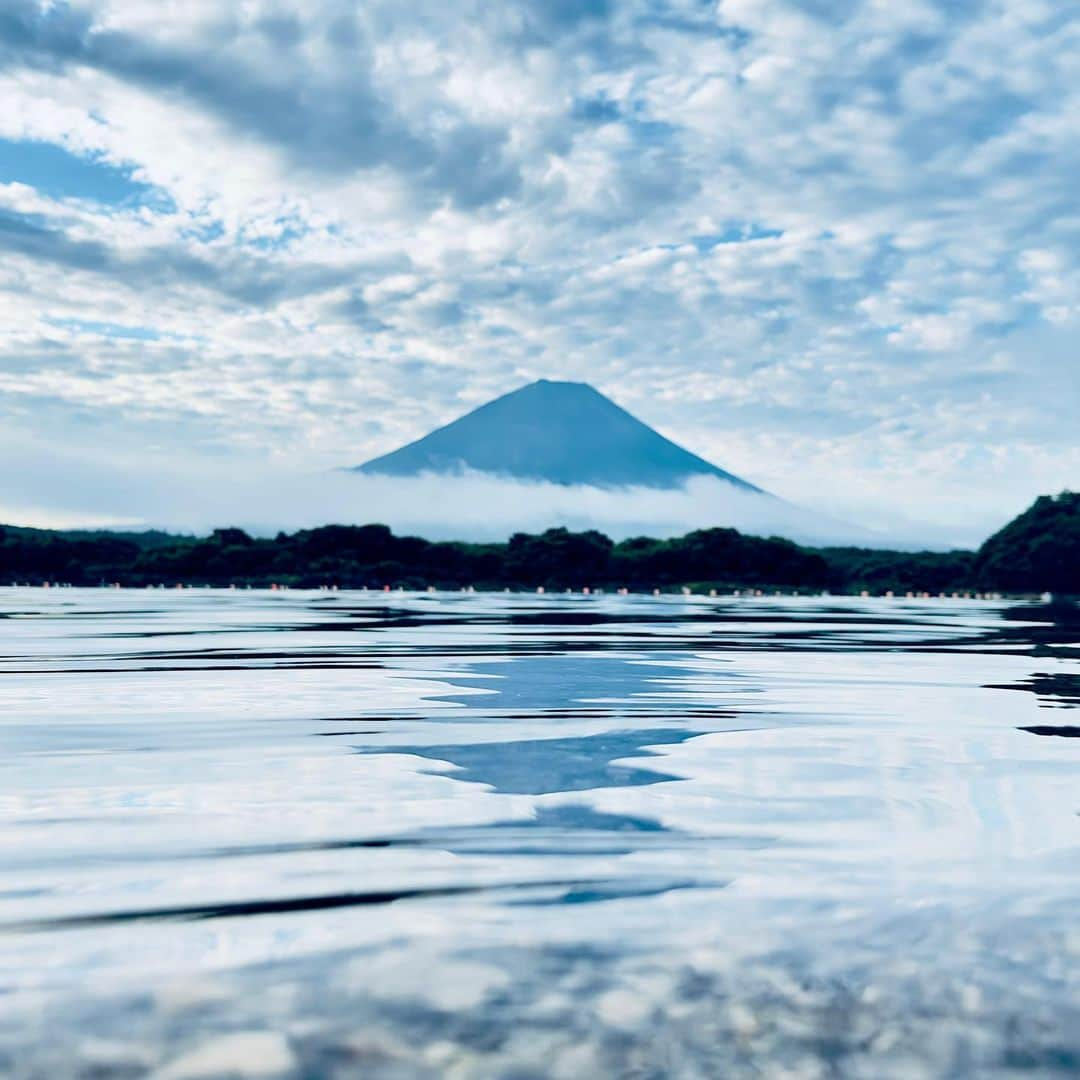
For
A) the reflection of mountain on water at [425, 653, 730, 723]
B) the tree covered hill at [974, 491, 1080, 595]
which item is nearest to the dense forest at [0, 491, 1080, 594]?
the tree covered hill at [974, 491, 1080, 595]

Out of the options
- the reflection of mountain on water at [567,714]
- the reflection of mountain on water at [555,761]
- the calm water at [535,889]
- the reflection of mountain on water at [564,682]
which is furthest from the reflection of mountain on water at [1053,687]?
the reflection of mountain on water at [555,761]

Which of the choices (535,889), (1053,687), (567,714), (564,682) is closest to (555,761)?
(567,714)

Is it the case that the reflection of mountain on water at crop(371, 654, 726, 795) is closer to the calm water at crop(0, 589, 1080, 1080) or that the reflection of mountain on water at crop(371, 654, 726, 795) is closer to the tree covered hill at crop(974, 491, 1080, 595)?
the calm water at crop(0, 589, 1080, 1080)

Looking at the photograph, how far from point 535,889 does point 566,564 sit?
436 feet

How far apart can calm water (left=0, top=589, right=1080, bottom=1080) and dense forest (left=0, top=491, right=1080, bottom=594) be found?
113113 mm

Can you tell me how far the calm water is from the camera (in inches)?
175

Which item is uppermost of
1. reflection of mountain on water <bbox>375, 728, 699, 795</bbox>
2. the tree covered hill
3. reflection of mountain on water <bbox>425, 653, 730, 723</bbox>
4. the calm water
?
the tree covered hill

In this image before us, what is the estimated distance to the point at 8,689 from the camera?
52.9 feet

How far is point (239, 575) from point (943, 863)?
154 meters

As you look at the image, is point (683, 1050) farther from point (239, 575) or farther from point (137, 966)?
point (239, 575)

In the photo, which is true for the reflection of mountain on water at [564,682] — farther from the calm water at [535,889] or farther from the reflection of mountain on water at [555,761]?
the reflection of mountain on water at [555,761]

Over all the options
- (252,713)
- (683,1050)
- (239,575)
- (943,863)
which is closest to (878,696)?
(252,713)

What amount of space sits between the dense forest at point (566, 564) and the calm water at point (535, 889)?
371 feet

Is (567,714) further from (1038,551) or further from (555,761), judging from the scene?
(1038,551)
